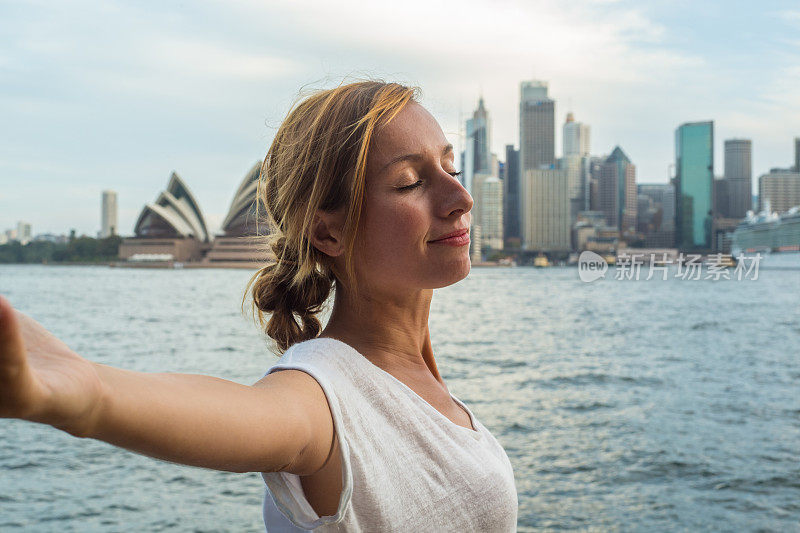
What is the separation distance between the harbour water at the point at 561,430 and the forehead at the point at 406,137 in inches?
16.9

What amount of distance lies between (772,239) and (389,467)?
5130 cm

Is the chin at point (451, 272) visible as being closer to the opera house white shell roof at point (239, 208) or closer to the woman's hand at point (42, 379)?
the woman's hand at point (42, 379)

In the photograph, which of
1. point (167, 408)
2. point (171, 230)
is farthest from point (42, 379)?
point (171, 230)

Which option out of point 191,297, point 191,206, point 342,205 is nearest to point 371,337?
point 342,205

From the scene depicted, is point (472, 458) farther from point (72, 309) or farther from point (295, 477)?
point (72, 309)

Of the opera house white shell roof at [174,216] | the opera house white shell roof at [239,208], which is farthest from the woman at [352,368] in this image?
the opera house white shell roof at [174,216]

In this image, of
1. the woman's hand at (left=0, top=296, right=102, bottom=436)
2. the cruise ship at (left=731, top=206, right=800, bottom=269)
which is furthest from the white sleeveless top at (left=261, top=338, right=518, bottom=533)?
the cruise ship at (left=731, top=206, right=800, bottom=269)

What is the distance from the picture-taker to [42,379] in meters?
0.38

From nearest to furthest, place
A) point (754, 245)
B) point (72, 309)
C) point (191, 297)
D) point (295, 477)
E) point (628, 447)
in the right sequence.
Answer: point (295, 477), point (628, 447), point (72, 309), point (191, 297), point (754, 245)

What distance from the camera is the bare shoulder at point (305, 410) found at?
0.58 m

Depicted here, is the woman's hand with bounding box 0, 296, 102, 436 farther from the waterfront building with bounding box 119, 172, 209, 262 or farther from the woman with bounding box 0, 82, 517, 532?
the waterfront building with bounding box 119, 172, 209, 262

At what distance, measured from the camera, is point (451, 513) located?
710mm

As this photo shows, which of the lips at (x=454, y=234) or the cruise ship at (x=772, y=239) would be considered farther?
the cruise ship at (x=772, y=239)

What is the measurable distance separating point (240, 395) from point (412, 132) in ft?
1.21
